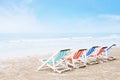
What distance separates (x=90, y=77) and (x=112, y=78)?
27.9 inches

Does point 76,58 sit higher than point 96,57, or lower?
higher

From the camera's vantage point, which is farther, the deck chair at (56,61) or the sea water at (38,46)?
the sea water at (38,46)

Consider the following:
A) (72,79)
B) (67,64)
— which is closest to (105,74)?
(72,79)

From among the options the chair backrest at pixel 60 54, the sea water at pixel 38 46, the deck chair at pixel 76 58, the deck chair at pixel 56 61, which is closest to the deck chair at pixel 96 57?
the deck chair at pixel 76 58

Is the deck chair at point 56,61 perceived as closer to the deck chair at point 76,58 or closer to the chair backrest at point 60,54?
the chair backrest at point 60,54

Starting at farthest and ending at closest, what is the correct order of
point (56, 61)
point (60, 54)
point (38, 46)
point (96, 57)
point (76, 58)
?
point (38, 46), point (96, 57), point (76, 58), point (56, 61), point (60, 54)

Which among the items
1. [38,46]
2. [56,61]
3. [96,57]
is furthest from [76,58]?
[38,46]

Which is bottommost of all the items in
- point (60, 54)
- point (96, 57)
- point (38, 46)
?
point (38, 46)

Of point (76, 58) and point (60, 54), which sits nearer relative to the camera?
point (60, 54)

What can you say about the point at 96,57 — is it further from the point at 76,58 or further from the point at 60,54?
the point at 60,54

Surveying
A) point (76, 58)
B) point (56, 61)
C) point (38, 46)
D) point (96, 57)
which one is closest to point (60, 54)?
point (56, 61)

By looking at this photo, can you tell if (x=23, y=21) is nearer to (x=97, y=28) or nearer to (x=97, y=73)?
(x=97, y=28)

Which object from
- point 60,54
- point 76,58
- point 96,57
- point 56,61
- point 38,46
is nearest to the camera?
point 60,54

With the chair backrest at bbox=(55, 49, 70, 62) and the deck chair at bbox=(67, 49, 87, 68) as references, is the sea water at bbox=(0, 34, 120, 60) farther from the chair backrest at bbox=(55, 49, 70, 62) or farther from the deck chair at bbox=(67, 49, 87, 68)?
the chair backrest at bbox=(55, 49, 70, 62)
